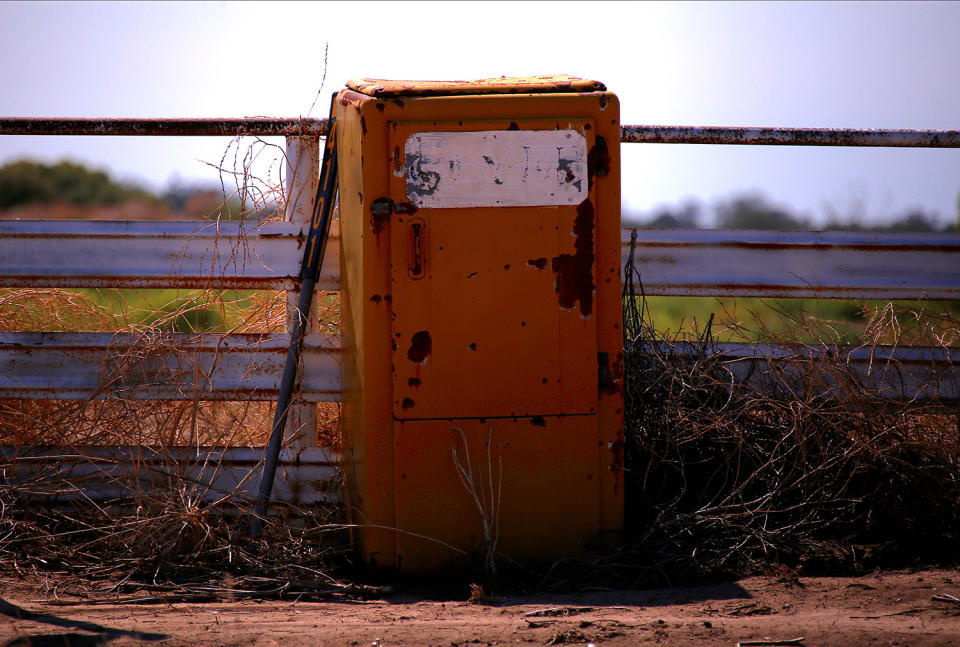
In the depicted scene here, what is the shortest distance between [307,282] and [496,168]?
0.99m

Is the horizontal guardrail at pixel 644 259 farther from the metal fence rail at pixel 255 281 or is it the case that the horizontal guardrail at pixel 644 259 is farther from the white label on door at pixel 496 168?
the white label on door at pixel 496 168

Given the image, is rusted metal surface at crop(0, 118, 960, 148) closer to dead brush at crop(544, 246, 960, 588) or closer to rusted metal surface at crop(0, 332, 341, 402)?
dead brush at crop(544, 246, 960, 588)

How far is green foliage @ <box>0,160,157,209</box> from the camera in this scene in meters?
52.4

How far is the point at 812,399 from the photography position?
348 centimetres

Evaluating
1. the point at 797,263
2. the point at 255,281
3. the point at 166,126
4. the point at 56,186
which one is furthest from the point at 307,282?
the point at 56,186

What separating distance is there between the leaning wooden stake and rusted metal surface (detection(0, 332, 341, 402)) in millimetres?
109

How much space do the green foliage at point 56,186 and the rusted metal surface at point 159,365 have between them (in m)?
53.8

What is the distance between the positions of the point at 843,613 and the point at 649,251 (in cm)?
166

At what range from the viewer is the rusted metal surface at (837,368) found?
3.61 metres

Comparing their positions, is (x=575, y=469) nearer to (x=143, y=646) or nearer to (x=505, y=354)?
(x=505, y=354)

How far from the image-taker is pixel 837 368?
3.57 metres

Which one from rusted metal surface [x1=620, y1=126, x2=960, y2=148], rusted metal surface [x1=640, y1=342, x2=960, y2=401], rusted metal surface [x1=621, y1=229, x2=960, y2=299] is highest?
rusted metal surface [x1=620, y1=126, x2=960, y2=148]

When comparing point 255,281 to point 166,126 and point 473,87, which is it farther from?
point 473,87

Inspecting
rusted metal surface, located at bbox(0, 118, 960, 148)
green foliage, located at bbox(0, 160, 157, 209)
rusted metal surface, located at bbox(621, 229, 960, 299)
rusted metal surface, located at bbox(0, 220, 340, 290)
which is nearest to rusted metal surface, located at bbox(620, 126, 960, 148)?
rusted metal surface, located at bbox(0, 118, 960, 148)
